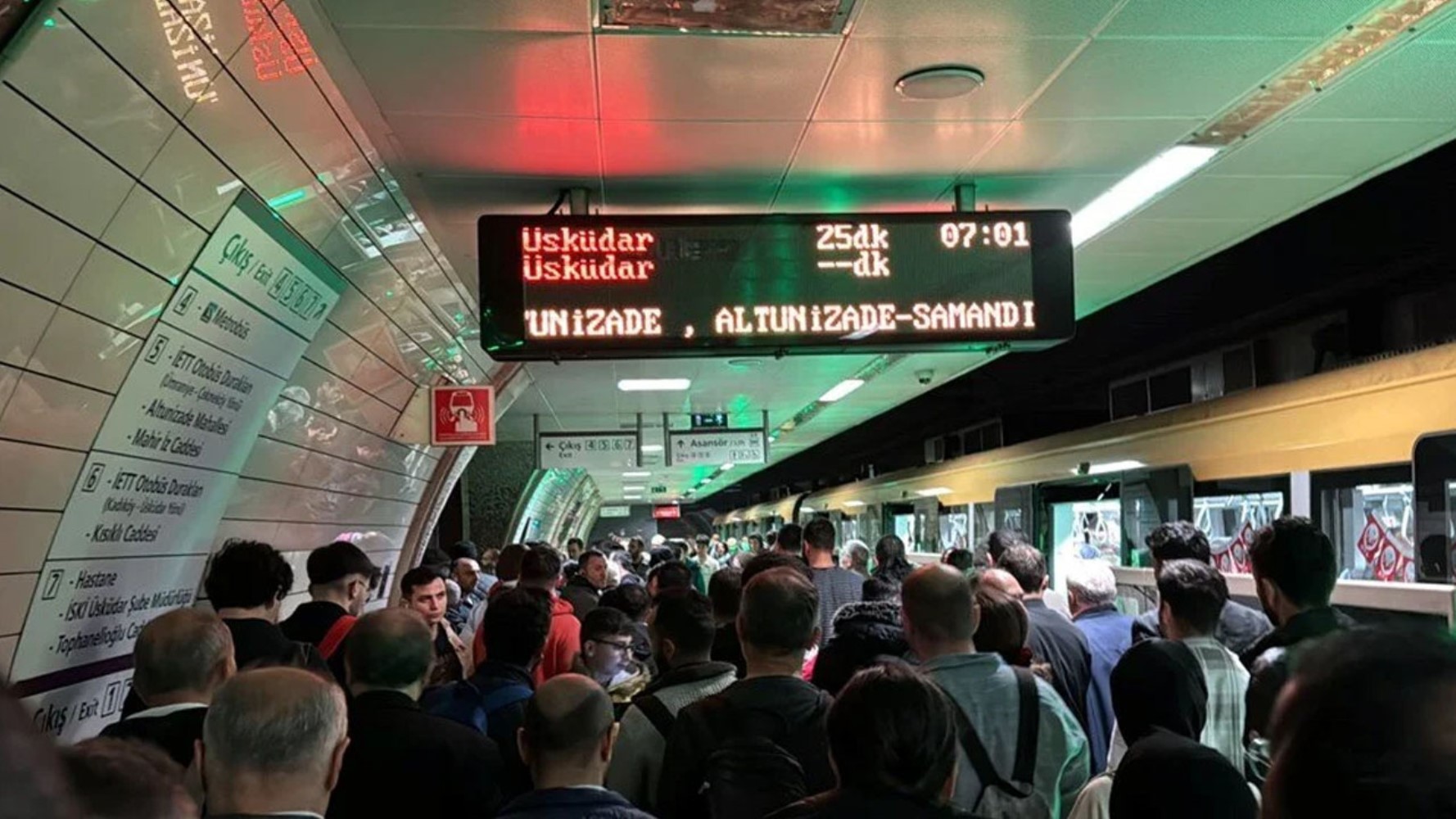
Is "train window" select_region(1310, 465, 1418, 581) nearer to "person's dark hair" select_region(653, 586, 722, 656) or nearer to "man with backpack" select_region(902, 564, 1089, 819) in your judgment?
"man with backpack" select_region(902, 564, 1089, 819)

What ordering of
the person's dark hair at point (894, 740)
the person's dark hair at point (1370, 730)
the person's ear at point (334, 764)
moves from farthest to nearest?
1. the person's ear at point (334, 764)
2. the person's dark hair at point (894, 740)
3. the person's dark hair at point (1370, 730)

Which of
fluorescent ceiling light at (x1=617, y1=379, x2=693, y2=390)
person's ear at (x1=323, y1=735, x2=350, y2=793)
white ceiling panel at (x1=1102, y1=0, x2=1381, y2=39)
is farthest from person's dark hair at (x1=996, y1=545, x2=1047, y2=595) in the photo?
A: fluorescent ceiling light at (x1=617, y1=379, x2=693, y2=390)

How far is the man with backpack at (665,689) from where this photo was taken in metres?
3.39

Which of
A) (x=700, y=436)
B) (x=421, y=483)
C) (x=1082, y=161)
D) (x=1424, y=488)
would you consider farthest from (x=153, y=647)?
(x=700, y=436)

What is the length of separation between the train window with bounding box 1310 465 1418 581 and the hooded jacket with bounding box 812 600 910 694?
296 centimetres

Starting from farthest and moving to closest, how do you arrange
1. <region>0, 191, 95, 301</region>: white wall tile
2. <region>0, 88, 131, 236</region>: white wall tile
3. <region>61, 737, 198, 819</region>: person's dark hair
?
<region>0, 191, 95, 301</region>: white wall tile
<region>0, 88, 131, 236</region>: white wall tile
<region>61, 737, 198, 819</region>: person's dark hair

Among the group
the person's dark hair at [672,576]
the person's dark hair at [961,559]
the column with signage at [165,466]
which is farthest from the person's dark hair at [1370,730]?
the person's dark hair at [961,559]

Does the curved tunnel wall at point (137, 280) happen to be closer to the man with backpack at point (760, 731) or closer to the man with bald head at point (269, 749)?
the man with bald head at point (269, 749)

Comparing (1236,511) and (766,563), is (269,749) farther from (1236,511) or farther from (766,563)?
(1236,511)

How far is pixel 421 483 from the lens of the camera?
426 inches

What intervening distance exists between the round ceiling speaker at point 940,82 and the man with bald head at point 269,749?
3187 mm

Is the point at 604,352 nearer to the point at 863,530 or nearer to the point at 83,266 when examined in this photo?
the point at 83,266

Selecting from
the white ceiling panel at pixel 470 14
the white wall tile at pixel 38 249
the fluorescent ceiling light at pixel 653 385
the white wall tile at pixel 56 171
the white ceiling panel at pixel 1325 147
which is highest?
the white ceiling panel at pixel 1325 147

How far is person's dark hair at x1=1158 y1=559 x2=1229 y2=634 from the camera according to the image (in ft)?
12.2
